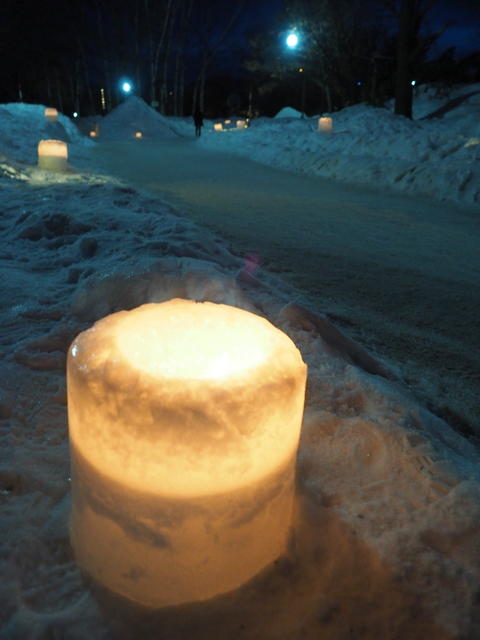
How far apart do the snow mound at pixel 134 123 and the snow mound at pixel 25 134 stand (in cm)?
402

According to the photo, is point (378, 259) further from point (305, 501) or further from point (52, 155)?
point (52, 155)

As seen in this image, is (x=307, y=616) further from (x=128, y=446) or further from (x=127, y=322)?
(x=127, y=322)

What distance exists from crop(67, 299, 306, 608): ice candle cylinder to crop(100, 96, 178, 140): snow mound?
94.8 feet

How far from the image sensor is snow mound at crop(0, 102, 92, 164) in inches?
451

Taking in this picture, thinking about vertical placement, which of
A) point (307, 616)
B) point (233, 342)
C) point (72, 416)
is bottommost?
point (307, 616)

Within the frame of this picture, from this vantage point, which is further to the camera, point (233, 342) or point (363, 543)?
point (363, 543)

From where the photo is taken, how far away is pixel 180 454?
4.14 ft

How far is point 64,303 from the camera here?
10.1 feet

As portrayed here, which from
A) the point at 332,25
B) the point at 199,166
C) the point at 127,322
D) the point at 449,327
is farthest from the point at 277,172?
the point at 332,25

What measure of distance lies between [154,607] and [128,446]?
1.61 ft

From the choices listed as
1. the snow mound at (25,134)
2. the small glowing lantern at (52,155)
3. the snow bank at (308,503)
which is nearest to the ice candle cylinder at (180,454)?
the snow bank at (308,503)

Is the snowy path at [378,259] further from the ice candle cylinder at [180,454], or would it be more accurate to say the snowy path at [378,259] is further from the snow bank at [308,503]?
the ice candle cylinder at [180,454]

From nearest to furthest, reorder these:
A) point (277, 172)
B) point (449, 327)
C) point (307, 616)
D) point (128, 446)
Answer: point (128, 446)
point (307, 616)
point (449, 327)
point (277, 172)

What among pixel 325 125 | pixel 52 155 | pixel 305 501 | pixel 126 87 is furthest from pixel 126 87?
pixel 305 501
